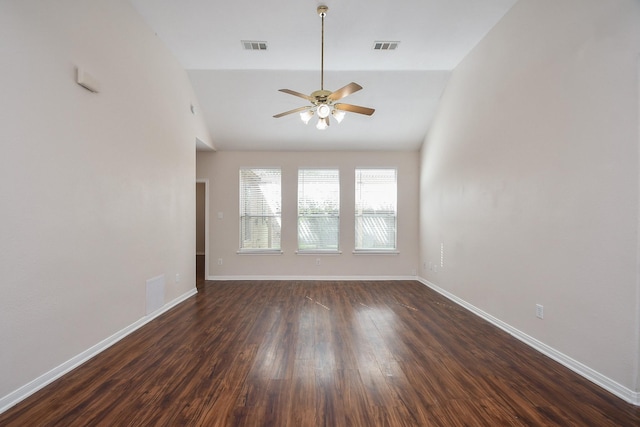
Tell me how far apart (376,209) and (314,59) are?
314 cm

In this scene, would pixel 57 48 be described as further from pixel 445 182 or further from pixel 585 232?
pixel 445 182

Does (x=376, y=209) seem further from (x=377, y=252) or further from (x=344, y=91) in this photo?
(x=344, y=91)

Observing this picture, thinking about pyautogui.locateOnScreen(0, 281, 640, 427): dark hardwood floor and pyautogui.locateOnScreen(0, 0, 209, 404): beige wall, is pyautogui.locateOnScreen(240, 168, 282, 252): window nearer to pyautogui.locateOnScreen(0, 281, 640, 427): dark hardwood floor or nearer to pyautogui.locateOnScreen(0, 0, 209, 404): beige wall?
pyautogui.locateOnScreen(0, 0, 209, 404): beige wall

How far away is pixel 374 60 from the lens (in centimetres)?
416

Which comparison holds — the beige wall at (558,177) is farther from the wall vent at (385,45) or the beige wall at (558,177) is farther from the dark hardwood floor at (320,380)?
the wall vent at (385,45)

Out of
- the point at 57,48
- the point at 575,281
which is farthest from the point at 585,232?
the point at 57,48

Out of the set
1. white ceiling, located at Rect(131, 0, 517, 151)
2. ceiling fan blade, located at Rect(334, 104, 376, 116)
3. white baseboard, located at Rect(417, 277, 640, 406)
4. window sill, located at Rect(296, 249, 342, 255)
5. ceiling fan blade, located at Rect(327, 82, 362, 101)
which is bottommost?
white baseboard, located at Rect(417, 277, 640, 406)

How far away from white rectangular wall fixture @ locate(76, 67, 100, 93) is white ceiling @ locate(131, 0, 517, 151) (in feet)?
3.84

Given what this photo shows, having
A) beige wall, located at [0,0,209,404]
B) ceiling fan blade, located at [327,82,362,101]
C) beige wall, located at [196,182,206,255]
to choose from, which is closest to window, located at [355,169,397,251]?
ceiling fan blade, located at [327,82,362,101]

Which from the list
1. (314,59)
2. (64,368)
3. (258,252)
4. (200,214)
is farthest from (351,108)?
(200,214)

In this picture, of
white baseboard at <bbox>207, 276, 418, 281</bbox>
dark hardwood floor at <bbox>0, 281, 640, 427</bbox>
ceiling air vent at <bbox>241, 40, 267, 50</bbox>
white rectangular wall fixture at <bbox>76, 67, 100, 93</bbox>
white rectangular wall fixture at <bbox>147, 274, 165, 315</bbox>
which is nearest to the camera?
dark hardwood floor at <bbox>0, 281, 640, 427</bbox>

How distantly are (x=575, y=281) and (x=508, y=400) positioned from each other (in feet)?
3.85

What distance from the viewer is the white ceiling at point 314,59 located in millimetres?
3168

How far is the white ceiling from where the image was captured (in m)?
3.17
